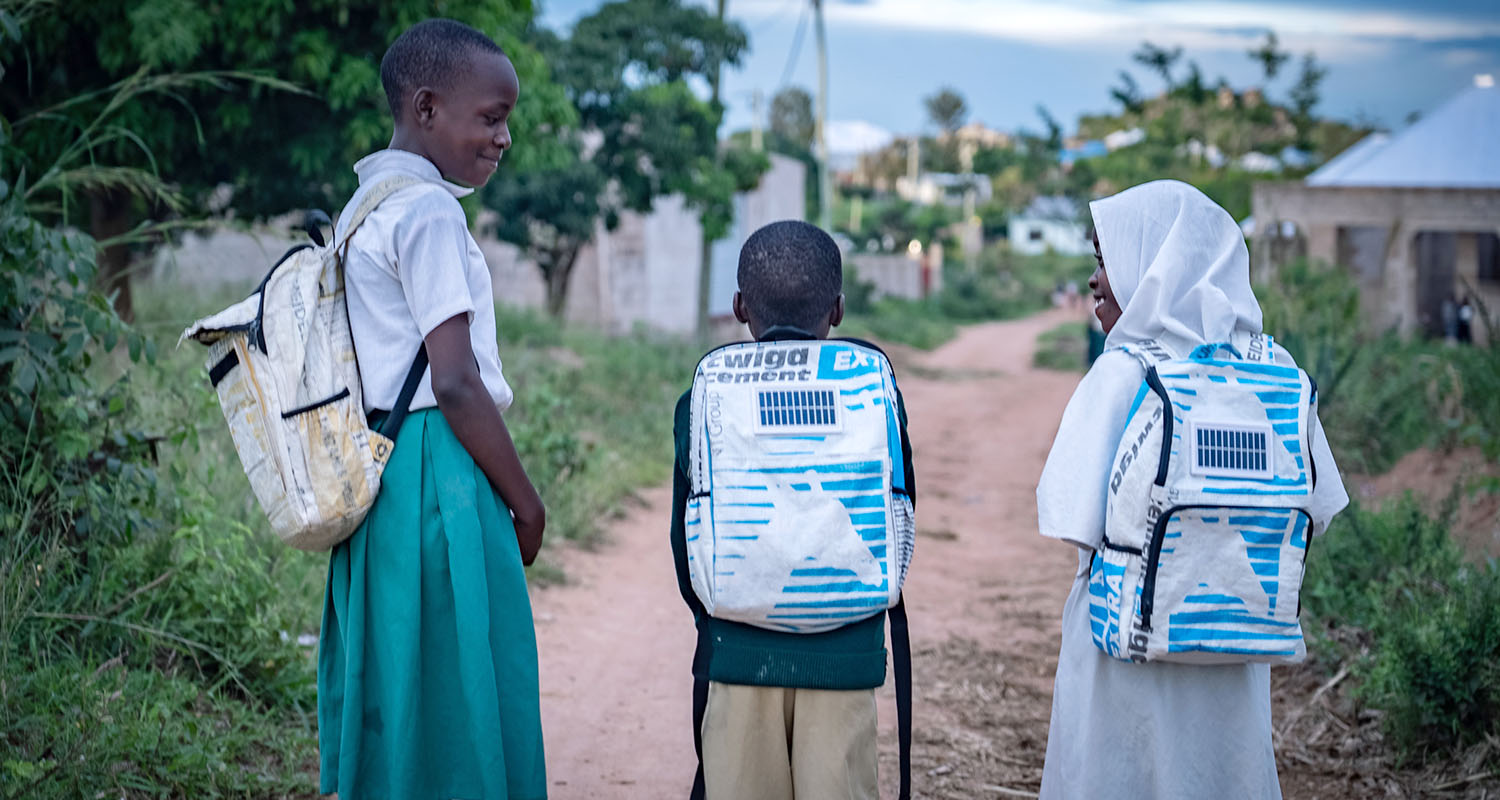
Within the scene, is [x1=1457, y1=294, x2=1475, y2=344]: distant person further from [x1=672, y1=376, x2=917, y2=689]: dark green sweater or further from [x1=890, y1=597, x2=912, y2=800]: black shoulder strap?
[x1=672, y1=376, x2=917, y2=689]: dark green sweater

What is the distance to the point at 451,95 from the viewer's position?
2307 millimetres

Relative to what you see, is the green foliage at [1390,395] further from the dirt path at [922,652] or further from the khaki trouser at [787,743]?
the khaki trouser at [787,743]

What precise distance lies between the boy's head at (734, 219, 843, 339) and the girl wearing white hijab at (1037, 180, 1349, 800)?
52 cm

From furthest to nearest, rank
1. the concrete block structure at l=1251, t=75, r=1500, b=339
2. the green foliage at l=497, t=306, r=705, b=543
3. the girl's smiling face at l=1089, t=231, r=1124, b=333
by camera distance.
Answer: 1. the concrete block structure at l=1251, t=75, r=1500, b=339
2. the green foliage at l=497, t=306, r=705, b=543
3. the girl's smiling face at l=1089, t=231, r=1124, b=333

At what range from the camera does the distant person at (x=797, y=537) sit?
2166 millimetres

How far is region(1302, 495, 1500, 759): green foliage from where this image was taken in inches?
141

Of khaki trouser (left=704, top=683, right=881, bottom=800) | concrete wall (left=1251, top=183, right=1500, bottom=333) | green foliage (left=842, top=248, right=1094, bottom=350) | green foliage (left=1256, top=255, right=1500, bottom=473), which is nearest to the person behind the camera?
khaki trouser (left=704, top=683, right=881, bottom=800)

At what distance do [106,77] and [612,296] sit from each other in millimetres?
10624

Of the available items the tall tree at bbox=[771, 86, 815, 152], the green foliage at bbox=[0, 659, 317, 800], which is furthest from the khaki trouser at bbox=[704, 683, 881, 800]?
the tall tree at bbox=[771, 86, 815, 152]

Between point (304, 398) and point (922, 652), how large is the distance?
3382 mm

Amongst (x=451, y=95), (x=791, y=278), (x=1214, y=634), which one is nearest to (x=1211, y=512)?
(x=1214, y=634)

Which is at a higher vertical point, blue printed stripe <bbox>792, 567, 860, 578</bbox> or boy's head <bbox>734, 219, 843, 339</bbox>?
boy's head <bbox>734, 219, 843, 339</bbox>

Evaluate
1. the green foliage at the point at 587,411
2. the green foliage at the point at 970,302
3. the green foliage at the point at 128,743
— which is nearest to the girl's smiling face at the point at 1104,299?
the green foliage at the point at 128,743

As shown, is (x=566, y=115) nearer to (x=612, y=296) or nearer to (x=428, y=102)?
(x=428, y=102)
